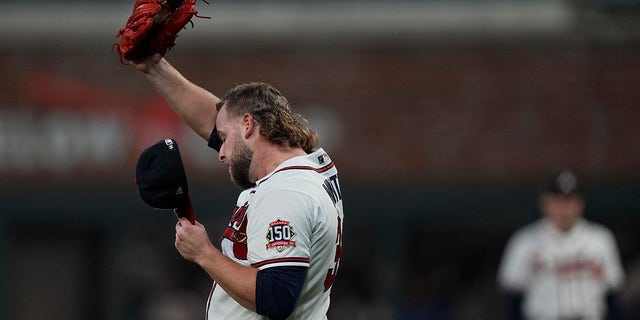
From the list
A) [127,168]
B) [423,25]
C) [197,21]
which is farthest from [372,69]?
[127,168]

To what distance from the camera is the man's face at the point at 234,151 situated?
4188 mm

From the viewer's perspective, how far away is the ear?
13.7ft

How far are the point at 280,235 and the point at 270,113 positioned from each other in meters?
0.53

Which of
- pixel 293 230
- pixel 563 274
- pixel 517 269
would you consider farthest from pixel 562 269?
pixel 293 230

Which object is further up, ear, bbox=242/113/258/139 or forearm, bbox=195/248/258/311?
ear, bbox=242/113/258/139

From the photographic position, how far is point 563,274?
8.24 metres

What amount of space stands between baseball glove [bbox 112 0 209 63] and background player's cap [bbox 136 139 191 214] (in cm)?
54

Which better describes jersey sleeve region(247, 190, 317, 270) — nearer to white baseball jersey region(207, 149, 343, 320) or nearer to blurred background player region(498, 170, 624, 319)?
white baseball jersey region(207, 149, 343, 320)

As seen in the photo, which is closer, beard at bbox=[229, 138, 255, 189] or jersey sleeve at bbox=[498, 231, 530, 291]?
beard at bbox=[229, 138, 255, 189]

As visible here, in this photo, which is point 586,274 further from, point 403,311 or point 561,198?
point 403,311

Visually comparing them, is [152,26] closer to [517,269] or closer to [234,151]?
[234,151]

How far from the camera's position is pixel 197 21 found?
9.88 m

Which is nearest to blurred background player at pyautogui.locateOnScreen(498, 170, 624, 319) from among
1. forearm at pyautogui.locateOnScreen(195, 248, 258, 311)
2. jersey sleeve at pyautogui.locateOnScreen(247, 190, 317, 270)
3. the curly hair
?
the curly hair

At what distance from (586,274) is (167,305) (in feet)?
12.7
